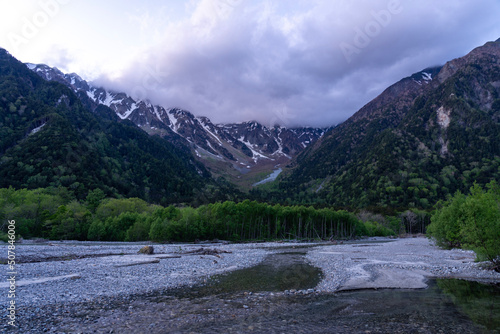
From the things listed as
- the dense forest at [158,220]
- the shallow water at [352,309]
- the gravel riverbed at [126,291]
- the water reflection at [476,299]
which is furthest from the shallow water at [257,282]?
the dense forest at [158,220]

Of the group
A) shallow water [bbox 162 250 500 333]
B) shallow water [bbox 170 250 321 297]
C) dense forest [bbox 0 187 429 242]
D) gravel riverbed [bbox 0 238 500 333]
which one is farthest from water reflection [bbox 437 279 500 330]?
dense forest [bbox 0 187 429 242]

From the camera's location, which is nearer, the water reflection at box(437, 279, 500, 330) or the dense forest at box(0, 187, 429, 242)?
the water reflection at box(437, 279, 500, 330)

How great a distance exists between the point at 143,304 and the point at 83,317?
351 centimetres

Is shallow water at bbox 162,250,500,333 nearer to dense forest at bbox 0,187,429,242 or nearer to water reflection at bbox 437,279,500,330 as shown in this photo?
water reflection at bbox 437,279,500,330

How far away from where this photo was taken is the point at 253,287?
2244 centimetres

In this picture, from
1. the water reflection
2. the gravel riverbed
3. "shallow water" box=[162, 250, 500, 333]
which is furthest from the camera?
the water reflection

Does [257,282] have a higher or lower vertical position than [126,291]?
lower

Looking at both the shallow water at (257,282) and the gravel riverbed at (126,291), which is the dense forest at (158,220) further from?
the shallow water at (257,282)

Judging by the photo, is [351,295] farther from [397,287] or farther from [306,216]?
[306,216]

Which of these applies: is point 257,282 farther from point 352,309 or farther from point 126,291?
point 126,291

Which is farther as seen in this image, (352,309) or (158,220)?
(158,220)

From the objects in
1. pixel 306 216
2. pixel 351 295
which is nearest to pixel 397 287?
pixel 351 295

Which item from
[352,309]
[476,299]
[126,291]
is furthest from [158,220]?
[476,299]

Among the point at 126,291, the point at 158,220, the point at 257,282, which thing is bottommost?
the point at 257,282
